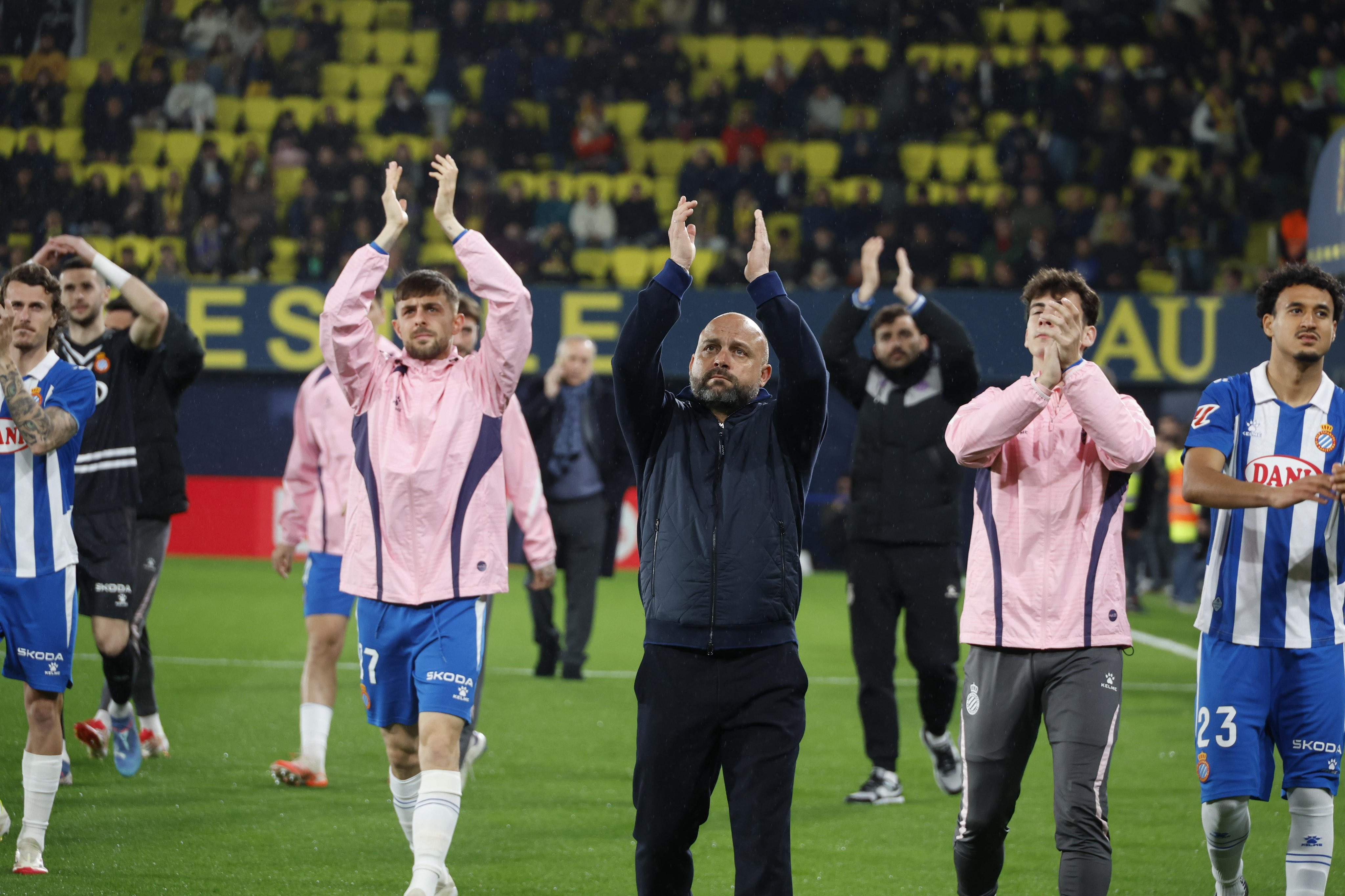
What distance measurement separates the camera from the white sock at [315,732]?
711cm

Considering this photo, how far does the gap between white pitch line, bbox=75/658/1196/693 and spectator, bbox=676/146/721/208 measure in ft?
35.1

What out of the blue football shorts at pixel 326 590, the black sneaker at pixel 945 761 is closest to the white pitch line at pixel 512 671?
the black sneaker at pixel 945 761

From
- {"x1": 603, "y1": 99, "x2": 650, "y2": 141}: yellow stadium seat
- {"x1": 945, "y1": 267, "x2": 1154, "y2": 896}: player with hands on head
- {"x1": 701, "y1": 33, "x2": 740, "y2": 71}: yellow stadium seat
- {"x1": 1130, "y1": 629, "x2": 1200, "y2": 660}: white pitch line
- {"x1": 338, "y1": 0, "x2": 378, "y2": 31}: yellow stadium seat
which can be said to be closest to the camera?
{"x1": 945, "y1": 267, "x2": 1154, "y2": 896}: player with hands on head

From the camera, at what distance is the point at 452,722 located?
197 inches

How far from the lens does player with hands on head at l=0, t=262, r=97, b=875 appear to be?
215 inches

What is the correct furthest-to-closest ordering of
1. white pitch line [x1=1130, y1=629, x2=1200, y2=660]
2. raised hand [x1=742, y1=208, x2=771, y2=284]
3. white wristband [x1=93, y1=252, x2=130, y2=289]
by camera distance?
white pitch line [x1=1130, y1=629, x2=1200, y2=660] → white wristband [x1=93, y1=252, x2=130, y2=289] → raised hand [x1=742, y1=208, x2=771, y2=284]

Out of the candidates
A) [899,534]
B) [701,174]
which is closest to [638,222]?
[701,174]

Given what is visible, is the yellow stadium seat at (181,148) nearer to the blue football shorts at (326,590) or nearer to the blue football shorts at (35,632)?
the blue football shorts at (326,590)

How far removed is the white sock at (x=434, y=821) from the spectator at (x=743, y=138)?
17.4 meters

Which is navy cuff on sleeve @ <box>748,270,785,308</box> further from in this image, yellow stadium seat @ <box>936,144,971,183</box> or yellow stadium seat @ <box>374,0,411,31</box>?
yellow stadium seat @ <box>374,0,411,31</box>

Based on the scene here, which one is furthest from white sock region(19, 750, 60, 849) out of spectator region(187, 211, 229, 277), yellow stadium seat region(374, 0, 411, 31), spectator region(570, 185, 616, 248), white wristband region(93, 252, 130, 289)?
yellow stadium seat region(374, 0, 411, 31)

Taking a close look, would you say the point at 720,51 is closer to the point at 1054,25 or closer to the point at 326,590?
the point at 1054,25

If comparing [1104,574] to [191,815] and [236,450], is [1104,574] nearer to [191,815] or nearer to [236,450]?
[191,815]

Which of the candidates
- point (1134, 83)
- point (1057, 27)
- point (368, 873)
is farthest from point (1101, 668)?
point (1057, 27)
